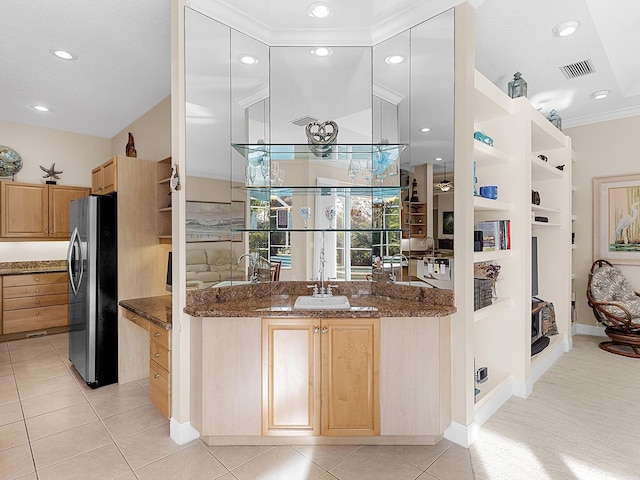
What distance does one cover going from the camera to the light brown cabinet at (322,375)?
223 centimetres

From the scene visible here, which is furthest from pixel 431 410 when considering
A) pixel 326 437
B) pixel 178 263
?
pixel 178 263

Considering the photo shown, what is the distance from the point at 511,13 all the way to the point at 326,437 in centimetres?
316

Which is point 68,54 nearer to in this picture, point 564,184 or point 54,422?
point 54,422

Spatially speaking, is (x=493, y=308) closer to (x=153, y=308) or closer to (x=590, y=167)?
(x=153, y=308)

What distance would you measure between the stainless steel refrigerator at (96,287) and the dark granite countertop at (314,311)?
1.35 metres

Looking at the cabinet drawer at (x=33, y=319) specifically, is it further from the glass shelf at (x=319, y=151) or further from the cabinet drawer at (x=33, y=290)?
the glass shelf at (x=319, y=151)

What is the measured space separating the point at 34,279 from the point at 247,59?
418 centimetres

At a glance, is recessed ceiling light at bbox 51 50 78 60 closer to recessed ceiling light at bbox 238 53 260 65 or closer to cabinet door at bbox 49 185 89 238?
recessed ceiling light at bbox 238 53 260 65

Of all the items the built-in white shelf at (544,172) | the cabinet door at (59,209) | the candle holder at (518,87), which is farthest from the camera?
the cabinet door at (59,209)

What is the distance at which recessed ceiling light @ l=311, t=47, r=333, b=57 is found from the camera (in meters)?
2.80

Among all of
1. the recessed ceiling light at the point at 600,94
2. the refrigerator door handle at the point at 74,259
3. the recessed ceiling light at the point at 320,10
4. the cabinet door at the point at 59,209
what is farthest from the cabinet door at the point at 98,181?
the recessed ceiling light at the point at 600,94

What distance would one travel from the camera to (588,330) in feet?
15.5

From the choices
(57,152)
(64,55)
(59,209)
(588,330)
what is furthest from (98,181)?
(588,330)

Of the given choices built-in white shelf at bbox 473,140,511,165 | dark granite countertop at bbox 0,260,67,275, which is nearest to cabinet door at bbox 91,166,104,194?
dark granite countertop at bbox 0,260,67,275
